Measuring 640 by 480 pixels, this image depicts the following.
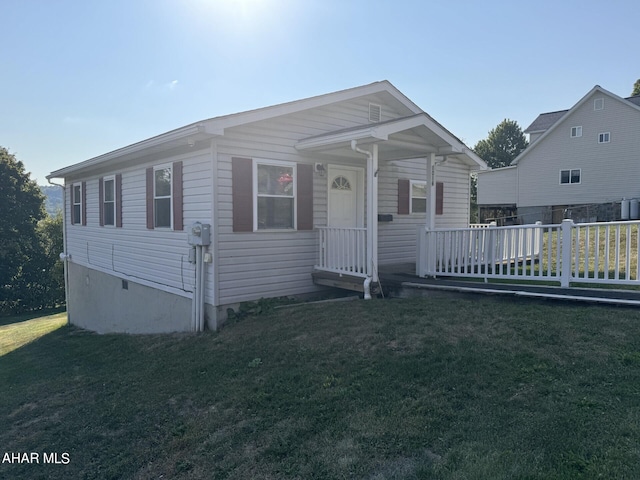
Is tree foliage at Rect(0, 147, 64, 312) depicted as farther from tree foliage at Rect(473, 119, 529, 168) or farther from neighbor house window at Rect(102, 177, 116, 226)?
tree foliage at Rect(473, 119, 529, 168)

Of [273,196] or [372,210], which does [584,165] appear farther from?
[273,196]

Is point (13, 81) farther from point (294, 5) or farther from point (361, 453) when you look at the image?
point (361, 453)

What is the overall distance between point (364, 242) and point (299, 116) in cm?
274

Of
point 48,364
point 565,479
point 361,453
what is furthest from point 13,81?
point 565,479

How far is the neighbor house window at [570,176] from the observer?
940 inches

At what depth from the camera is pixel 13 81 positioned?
16.2 metres

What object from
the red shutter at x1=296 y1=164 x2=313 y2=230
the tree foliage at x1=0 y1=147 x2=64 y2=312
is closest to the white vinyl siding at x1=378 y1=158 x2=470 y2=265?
the red shutter at x1=296 y1=164 x2=313 y2=230

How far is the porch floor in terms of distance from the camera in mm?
5607

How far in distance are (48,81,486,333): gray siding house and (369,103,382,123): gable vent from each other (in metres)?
0.02

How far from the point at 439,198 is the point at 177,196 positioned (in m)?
6.39

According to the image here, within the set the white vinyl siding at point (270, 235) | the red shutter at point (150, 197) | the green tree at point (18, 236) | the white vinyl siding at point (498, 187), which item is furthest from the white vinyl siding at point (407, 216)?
the green tree at point (18, 236)

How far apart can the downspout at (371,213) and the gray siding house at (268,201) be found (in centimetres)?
2

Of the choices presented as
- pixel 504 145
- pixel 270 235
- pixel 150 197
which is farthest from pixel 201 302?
pixel 504 145

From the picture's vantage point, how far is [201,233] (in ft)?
23.8
